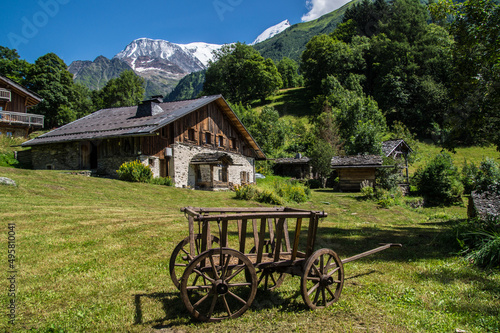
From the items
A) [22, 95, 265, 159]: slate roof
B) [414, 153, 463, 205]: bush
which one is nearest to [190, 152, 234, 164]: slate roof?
[22, 95, 265, 159]: slate roof

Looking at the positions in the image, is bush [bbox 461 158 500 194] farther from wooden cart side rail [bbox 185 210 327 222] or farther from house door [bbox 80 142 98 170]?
house door [bbox 80 142 98 170]

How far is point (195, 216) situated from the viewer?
3.84 meters

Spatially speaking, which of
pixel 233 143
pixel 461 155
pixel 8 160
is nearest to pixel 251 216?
pixel 233 143

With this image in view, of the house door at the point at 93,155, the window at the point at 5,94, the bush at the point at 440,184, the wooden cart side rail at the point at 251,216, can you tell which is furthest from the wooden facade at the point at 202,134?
the wooden cart side rail at the point at 251,216

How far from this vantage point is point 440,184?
2322 centimetres

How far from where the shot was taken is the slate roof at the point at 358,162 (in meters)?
27.1

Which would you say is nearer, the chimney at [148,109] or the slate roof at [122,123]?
the slate roof at [122,123]

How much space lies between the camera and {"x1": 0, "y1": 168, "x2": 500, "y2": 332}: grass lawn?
3645 mm

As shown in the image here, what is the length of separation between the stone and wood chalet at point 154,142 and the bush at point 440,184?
15.7 m

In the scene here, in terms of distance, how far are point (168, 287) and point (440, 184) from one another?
24.0 metres

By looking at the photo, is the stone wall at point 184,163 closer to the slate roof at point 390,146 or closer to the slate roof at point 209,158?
the slate roof at point 209,158

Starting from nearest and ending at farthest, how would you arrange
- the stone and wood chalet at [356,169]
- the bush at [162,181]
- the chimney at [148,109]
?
the bush at [162,181], the chimney at [148,109], the stone and wood chalet at [356,169]

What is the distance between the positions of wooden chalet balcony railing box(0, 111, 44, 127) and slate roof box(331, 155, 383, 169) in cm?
3096

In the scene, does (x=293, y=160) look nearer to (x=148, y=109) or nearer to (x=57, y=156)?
(x=148, y=109)
